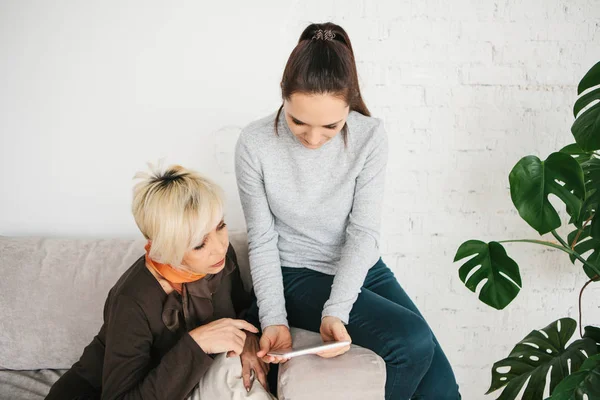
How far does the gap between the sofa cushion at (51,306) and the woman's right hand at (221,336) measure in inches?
16.2

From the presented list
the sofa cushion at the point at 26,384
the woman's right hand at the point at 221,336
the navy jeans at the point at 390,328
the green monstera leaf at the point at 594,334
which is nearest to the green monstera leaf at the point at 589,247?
the green monstera leaf at the point at 594,334

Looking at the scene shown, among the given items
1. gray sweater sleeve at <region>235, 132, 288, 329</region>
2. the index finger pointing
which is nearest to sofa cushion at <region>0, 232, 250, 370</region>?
gray sweater sleeve at <region>235, 132, 288, 329</region>

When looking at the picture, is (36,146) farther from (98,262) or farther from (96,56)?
(98,262)

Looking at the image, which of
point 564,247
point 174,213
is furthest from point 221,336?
point 564,247

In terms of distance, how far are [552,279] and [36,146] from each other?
2.06 m

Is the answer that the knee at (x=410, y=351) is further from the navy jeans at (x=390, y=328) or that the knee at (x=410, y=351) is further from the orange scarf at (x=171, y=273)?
the orange scarf at (x=171, y=273)

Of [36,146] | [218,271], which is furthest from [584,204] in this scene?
[36,146]

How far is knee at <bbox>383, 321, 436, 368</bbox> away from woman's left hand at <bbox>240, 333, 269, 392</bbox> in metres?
0.30

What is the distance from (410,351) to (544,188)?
59 cm

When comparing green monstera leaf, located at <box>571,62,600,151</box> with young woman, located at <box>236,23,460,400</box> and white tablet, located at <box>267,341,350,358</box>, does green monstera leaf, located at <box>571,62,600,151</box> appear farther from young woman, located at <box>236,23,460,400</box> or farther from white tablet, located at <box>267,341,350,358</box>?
white tablet, located at <box>267,341,350,358</box>

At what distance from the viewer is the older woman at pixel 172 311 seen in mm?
1229

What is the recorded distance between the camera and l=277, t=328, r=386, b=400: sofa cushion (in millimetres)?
Answer: 1189

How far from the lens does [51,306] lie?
1707mm

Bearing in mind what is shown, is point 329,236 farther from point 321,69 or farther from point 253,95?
point 253,95
